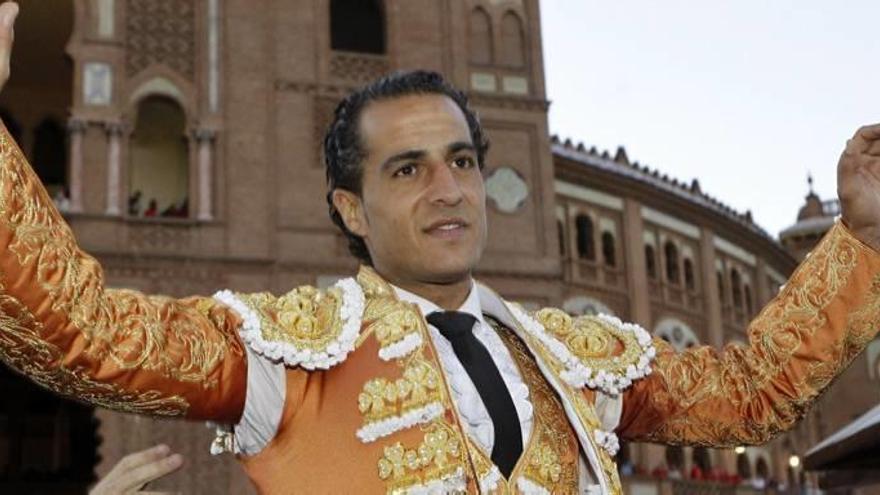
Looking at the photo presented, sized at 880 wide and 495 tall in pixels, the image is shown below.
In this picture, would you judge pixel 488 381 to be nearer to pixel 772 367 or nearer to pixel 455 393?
pixel 455 393

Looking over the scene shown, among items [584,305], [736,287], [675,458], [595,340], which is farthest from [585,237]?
[595,340]

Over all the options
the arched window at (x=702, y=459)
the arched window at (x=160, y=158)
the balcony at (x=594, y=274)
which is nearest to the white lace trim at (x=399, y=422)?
the arched window at (x=160, y=158)

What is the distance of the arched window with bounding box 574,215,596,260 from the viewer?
25.8 metres

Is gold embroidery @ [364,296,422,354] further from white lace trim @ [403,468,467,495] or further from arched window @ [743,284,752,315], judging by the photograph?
arched window @ [743,284,752,315]

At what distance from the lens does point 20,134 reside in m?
22.0

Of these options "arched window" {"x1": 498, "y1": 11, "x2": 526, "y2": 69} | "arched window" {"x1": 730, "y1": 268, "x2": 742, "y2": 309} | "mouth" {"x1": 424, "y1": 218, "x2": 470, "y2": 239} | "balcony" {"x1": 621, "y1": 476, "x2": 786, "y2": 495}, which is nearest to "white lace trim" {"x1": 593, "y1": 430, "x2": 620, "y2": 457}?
"mouth" {"x1": 424, "y1": 218, "x2": 470, "y2": 239}

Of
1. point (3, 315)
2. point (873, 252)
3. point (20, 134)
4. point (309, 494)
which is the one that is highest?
point (20, 134)

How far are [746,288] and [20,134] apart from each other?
720 inches

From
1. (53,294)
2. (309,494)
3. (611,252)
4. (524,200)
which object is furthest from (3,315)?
(611,252)

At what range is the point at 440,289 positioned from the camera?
253 cm

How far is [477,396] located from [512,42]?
Answer: 714 inches

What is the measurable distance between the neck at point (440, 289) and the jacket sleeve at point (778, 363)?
46 centimetres

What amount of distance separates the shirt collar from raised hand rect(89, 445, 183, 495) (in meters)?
0.58

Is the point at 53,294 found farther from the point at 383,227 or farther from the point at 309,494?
the point at 383,227
